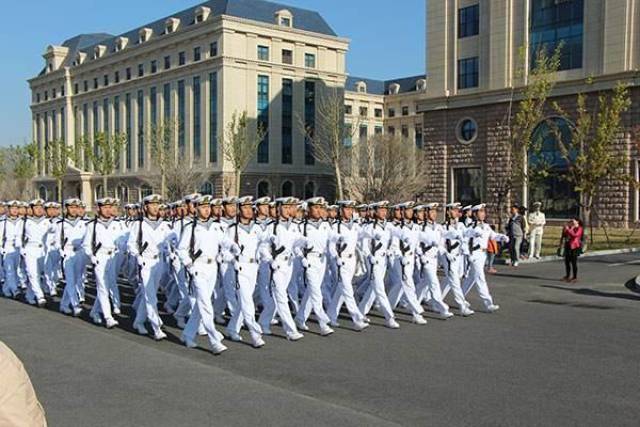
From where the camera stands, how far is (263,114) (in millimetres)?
72625

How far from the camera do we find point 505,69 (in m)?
43.9

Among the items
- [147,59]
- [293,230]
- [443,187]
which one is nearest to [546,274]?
[293,230]

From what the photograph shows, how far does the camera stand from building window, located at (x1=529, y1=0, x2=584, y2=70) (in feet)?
134

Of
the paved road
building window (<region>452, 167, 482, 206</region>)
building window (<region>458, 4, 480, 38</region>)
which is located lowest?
the paved road

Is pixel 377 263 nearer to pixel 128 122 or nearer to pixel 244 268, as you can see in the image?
pixel 244 268

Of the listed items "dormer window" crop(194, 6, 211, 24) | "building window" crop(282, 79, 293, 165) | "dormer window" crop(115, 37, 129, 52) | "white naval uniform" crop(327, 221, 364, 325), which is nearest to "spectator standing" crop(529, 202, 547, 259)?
"white naval uniform" crop(327, 221, 364, 325)

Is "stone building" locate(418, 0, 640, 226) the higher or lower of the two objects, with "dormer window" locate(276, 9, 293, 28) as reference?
lower

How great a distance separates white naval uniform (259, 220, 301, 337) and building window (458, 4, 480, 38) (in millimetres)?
38943

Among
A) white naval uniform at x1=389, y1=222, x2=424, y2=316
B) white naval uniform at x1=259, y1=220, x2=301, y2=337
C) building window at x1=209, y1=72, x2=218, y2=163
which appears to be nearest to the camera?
white naval uniform at x1=259, y1=220, x2=301, y2=337

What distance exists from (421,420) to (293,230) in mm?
5139

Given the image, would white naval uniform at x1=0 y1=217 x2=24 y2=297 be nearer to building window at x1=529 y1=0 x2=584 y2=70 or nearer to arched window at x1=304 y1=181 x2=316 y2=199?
building window at x1=529 y1=0 x2=584 y2=70

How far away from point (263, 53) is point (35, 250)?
59626mm

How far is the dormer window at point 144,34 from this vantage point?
80.0 m

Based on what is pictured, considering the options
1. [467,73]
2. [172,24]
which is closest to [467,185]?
[467,73]
